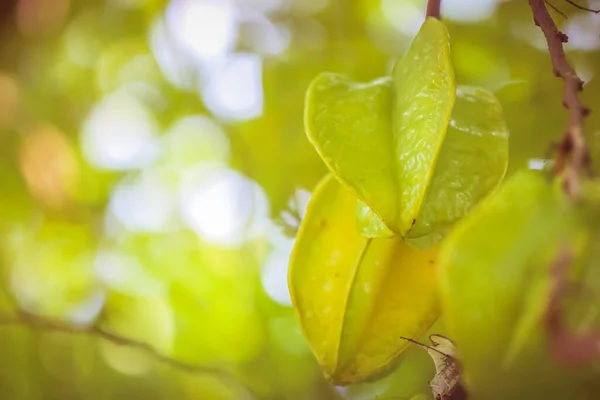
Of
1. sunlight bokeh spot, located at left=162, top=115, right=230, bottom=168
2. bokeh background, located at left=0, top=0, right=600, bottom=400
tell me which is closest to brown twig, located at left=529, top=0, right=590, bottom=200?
bokeh background, located at left=0, top=0, right=600, bottom=400

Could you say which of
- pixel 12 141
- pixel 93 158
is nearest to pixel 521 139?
pixel 93 158

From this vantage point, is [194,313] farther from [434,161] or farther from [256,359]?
[434,161]

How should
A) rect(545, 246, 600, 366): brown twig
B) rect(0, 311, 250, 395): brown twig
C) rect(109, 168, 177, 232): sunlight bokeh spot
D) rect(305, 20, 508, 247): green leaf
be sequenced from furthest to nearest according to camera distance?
rect(109, 168, 177, 232): sunlight bokeh spot
rect(0, 311, 250, 395): brown twig
rect(305, 20, 508, 247): green leaf
rect(545, 246, 600, 366): brown twig

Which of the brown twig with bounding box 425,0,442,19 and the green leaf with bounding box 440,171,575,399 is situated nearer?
the green leaf with bounding box 440,171,575,399

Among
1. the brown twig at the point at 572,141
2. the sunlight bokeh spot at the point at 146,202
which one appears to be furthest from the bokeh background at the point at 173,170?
the brown twig at the point at 572,141

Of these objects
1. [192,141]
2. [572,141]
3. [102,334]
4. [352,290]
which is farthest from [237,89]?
[572,141]

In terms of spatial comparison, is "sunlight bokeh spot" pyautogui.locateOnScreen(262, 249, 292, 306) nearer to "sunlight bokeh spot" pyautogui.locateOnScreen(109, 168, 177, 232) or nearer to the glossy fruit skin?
"sunlight bokeh spot" pyautogui.locateOnScreen(109, 168, 177, 232)

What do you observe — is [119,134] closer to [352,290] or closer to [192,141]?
[192,141]
